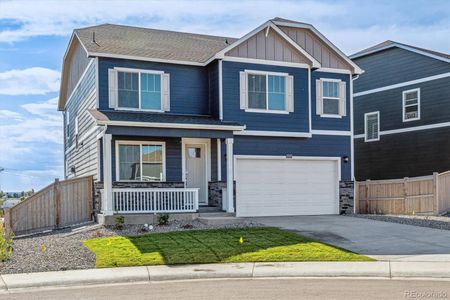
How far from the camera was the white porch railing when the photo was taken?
15.1 metres

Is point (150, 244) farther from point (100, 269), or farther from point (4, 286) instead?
point (4, 286)

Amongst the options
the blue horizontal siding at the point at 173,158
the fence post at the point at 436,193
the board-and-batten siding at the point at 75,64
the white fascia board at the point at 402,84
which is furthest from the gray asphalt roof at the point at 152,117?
the white fascia board at the point at 402,84

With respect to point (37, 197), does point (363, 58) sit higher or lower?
higher

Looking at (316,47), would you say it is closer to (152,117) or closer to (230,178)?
(230,178)

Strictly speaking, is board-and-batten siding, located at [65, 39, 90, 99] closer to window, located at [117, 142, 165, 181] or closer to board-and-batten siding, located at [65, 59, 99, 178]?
board-and-batten siding, located at [65, 59, 99, 178]

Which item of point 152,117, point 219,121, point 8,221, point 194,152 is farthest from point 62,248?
point 219,121

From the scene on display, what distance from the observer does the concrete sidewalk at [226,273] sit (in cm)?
862

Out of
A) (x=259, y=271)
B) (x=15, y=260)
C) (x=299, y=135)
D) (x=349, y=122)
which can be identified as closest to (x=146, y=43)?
(x=299, y=135)

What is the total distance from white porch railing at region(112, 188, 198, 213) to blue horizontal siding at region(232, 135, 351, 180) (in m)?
1.98

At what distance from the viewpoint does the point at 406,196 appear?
718 inches

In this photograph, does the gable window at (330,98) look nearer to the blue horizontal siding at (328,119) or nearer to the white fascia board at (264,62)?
the blue horizontal siding at (328,119)

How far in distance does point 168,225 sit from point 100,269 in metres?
5.17

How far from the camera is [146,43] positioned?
18625 mm

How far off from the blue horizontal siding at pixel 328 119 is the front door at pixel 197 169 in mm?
4763
